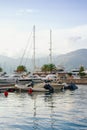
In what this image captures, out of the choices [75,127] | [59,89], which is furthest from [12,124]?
[59,89]

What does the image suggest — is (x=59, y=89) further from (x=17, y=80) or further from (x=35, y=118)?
(x=35, y=118)

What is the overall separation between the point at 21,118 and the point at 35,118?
153 centimetres

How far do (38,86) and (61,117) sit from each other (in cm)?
4711

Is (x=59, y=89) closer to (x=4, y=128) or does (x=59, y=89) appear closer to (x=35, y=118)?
(x=35, y=118)

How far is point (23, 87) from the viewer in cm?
8644

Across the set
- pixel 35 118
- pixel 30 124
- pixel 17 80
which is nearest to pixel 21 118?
pixel 35 118

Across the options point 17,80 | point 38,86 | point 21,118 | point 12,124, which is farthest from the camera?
point 17,80

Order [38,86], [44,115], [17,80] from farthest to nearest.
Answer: [17,80]
[38,86]
[44,115]

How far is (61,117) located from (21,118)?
4.48 m

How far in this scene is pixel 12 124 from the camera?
32875 millimetres

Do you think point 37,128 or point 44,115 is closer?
point 37,128

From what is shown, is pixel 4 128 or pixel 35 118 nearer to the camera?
pixel 4 128

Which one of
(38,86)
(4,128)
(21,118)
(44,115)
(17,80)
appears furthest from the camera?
(17,80)

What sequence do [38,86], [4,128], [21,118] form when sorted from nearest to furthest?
[4,128], [21,118], [38,86]
